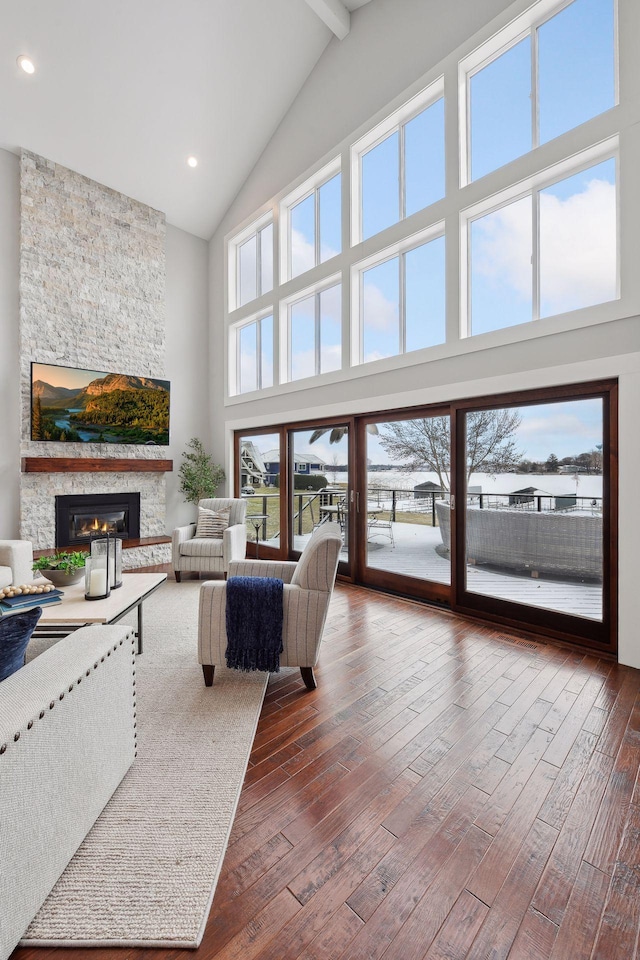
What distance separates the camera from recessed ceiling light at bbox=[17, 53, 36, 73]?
4.44m

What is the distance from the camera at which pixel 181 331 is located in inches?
270

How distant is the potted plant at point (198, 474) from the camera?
666cm

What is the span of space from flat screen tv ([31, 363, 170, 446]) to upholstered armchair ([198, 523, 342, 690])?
13.8 feet

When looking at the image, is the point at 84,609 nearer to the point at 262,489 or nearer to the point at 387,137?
the point at 262,489

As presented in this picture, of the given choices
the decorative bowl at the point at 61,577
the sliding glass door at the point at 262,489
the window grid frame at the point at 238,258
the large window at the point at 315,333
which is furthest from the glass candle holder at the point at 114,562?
the window grid frame at the point at 238,258

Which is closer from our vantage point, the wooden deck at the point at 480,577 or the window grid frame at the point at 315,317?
the wooden deck at the point at 480,577

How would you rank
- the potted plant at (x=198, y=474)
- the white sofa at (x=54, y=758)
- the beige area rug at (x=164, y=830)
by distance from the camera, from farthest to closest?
the potted plant at (x=198, y=474) → the beige area rug at (x=164, y=830) → the white sofa at (x=54, y=758)

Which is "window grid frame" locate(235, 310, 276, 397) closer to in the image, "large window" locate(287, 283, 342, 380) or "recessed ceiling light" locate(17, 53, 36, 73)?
"large window" locate(287, 283, 342, 380)

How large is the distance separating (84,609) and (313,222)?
17.6 feet

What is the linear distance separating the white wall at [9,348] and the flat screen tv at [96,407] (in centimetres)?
23

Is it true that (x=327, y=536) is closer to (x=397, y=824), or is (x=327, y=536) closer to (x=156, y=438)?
(x=397, y=824)

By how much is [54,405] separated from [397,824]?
5773mm

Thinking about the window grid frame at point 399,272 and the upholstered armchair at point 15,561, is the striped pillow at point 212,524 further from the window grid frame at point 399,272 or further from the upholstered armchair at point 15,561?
the window grid frame at point 399,272

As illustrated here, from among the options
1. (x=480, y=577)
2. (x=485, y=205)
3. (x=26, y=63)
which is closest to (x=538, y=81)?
(x=485, y=205)
